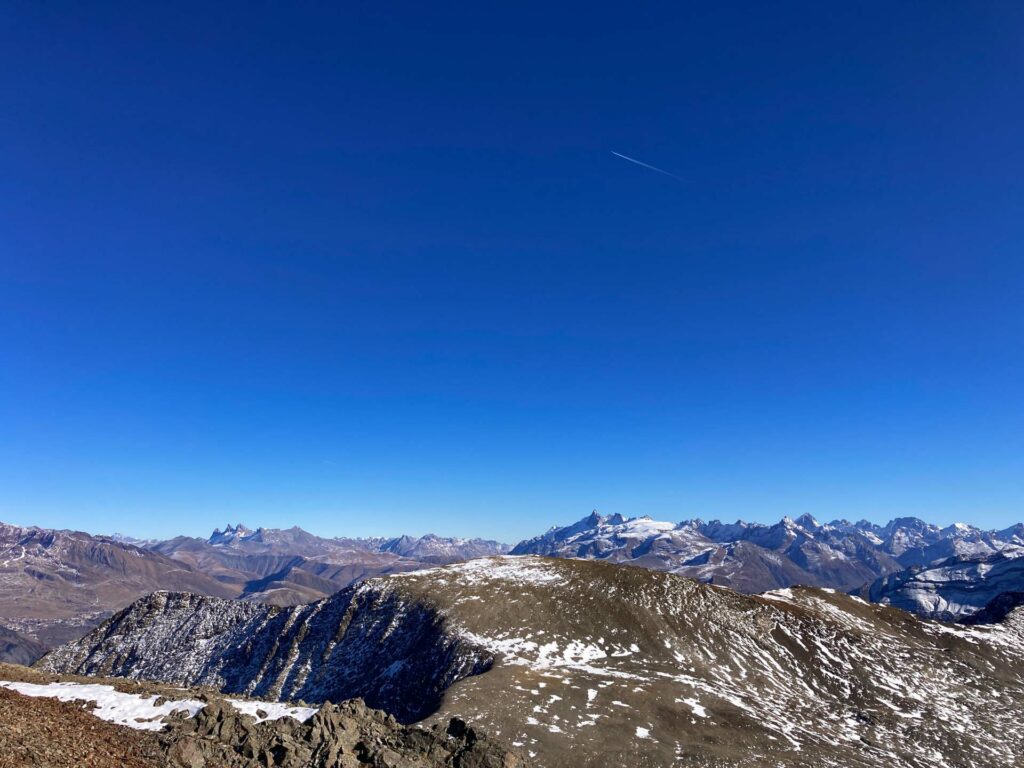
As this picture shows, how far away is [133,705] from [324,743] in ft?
35.6

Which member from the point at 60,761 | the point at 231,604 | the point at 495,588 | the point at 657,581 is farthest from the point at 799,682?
the point at 231,604

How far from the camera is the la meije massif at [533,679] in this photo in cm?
2662

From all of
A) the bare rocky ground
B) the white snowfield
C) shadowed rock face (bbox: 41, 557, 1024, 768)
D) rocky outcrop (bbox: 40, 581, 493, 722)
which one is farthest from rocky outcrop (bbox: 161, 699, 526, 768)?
rocky outcrop (bbox: 40, 581, 493, 722)

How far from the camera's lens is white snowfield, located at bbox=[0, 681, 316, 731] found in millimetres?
25938

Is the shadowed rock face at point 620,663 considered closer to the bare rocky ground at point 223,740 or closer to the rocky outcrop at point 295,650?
the rocky outcrop at point 295,650

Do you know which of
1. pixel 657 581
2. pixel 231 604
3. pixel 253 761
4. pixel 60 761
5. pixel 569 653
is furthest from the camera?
pixel 231 604

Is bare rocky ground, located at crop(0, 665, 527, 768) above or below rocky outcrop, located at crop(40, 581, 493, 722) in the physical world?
above

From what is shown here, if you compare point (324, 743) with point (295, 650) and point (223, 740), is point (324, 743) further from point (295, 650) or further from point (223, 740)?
point (295, 650)

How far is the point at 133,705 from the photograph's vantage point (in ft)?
88.9

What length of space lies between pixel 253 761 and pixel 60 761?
732cm

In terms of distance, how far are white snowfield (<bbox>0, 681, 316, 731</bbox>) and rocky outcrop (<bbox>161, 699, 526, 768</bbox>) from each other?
5.10 ft

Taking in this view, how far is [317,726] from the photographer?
26.8 metres

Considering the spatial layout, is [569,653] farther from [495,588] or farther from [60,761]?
[60,761]

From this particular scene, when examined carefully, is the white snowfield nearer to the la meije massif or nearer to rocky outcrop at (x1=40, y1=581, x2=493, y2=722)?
the la meije massif
